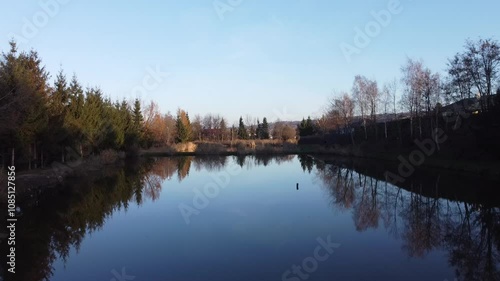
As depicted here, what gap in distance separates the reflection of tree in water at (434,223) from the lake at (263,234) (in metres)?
0.03

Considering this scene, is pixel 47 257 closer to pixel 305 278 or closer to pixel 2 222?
pixel 2 222

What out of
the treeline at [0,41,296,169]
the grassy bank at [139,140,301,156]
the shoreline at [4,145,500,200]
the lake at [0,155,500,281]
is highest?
the treeline at [0,41,296,169]

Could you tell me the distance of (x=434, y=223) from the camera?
12406 mm

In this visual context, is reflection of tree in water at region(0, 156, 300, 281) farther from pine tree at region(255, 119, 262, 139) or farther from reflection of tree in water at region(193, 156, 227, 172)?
pine tree at region(255, 119, 262, 139)

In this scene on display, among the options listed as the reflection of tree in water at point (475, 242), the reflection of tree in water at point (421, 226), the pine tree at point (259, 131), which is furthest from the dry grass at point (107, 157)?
the pine tree at point (259, 131)

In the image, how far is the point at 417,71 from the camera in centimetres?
3606

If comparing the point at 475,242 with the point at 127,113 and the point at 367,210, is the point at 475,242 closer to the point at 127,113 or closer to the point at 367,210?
the point at 367,210

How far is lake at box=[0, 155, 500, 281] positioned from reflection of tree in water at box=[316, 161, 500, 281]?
0.11 feet

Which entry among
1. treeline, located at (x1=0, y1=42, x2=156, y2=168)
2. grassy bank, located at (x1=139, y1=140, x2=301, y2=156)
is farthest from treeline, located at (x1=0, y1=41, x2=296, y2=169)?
grassy bank, located at (x1=139, y1=140, x2=301, y2=156)

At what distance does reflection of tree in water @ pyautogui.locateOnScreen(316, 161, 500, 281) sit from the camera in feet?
28.6

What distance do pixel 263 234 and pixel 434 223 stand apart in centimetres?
576

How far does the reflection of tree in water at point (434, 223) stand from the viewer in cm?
873

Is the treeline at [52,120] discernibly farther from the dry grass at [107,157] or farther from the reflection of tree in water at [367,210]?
the reflection of tree in water at [367,210]

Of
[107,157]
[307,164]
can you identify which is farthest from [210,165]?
[107,157]
